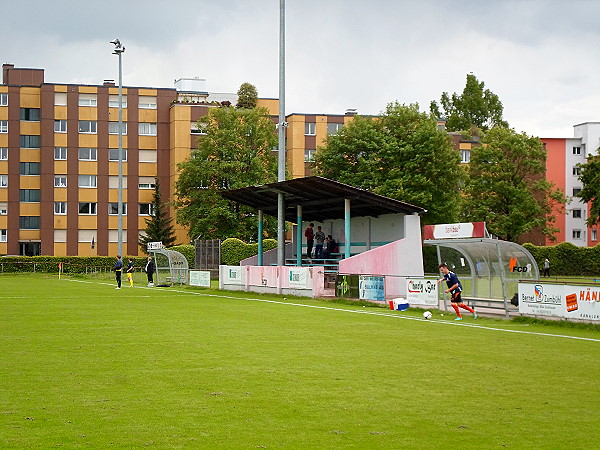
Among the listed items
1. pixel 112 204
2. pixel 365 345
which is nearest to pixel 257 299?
pixel 365 345

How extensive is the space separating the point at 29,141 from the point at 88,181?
734 cm

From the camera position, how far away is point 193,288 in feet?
156

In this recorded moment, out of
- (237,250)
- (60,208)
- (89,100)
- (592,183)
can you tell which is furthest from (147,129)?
(592,183)

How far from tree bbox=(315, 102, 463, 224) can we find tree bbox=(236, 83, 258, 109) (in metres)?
20.6

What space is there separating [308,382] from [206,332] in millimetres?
8123

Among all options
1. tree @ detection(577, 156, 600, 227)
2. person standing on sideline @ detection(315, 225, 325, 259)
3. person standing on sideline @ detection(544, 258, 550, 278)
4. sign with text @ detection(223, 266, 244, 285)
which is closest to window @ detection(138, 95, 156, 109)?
person standing on sideline @ detection(544, 258, 550, 278)

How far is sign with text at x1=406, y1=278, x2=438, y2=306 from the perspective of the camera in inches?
1150

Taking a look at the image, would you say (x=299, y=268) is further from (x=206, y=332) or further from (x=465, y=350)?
(x=465, y=350)

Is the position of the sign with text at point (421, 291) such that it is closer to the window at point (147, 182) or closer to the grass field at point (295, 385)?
the grass field at point (295, 385)

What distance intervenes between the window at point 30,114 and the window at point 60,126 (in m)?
A: 2.29

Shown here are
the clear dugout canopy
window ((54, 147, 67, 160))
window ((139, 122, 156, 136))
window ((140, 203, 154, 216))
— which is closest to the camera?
the clear dugout canopy

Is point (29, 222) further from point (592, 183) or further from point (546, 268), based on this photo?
point (592, 183)

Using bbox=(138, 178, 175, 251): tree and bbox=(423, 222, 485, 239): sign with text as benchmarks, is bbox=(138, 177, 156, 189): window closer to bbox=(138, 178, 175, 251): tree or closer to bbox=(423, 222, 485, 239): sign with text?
bbox=(138, 178, 175, 251): tree

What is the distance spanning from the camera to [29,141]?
91125mm
